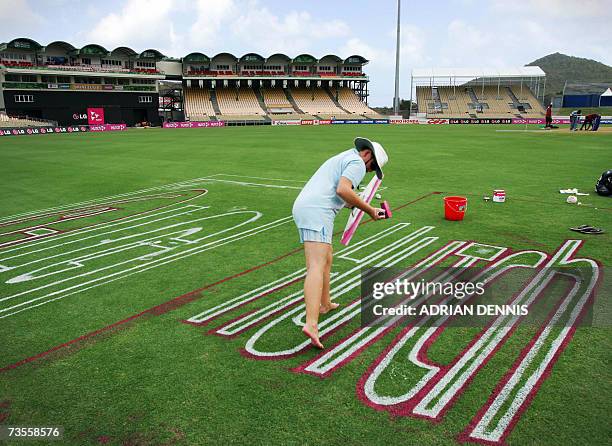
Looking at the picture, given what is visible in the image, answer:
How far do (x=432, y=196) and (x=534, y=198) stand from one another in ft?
8.91

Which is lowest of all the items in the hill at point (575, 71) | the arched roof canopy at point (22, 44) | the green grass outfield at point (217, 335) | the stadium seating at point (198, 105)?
the green grass outfield at point (217, 335)

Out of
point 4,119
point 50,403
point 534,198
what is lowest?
point 50,403

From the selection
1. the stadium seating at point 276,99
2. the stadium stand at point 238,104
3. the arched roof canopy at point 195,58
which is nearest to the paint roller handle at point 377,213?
the stadium stand at point 238,104

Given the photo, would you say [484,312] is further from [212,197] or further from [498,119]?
[498,119]

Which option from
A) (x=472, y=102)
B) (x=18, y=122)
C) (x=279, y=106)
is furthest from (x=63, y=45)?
(x=472, y=102)

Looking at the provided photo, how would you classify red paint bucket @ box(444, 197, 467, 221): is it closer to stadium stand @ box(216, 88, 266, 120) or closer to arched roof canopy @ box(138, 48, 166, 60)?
stadium stand @ box(216, 88, 266, 120)

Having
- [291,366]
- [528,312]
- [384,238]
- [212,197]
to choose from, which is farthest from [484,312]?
[212,197]

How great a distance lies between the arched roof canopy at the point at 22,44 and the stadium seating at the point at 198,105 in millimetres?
22915

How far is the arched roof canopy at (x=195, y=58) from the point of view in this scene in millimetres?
79875

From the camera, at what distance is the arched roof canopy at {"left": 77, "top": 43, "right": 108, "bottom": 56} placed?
69188 millimetres

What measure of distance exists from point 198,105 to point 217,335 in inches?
3086

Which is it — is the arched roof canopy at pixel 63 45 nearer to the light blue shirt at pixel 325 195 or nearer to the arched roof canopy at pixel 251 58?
the arched roof canopy at pixel 251 58

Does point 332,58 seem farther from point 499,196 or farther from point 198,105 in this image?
point 499,196

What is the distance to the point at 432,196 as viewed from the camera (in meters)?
13.0
